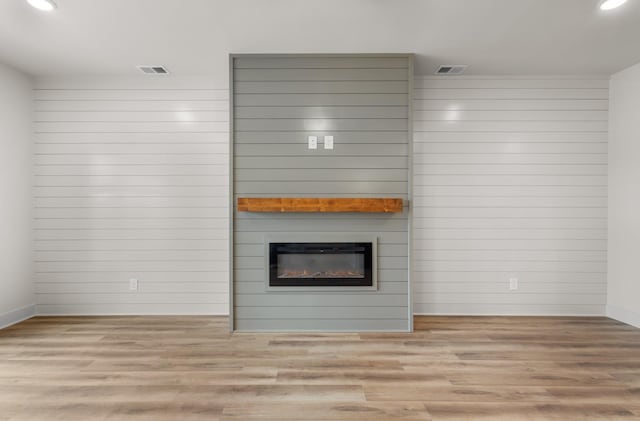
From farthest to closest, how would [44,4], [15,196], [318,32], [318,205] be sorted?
[15,196], [318,205], [318,32], [44,4]

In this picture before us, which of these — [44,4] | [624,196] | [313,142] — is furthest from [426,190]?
[44,4]

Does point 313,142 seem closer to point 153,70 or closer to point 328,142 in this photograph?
point 328,142

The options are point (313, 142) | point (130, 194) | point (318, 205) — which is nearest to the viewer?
point (318, 205)

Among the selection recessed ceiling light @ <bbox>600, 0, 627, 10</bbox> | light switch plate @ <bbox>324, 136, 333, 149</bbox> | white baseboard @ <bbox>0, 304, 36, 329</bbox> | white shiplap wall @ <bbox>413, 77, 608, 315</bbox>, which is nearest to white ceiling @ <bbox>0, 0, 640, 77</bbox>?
recessed ceiling light @ <bbox>600, 0, 627, 10</bbox>

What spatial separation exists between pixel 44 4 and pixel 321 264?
2.93 metres

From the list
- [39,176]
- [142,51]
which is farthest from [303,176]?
[39,176]

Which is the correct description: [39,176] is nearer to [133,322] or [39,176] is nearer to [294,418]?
[133,322]

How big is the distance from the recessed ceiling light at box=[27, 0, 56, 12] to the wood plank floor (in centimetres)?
256

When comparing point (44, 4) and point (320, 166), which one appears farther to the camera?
point (320, 166)

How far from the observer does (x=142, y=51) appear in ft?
11.9

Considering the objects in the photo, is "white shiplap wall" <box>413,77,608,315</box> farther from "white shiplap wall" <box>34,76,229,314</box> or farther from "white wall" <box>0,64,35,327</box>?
"white wall" <box>0,64,35,327</box>

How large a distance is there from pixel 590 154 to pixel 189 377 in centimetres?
442

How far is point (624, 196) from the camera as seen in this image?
4.06 metres

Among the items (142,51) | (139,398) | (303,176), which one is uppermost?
(142,51)
